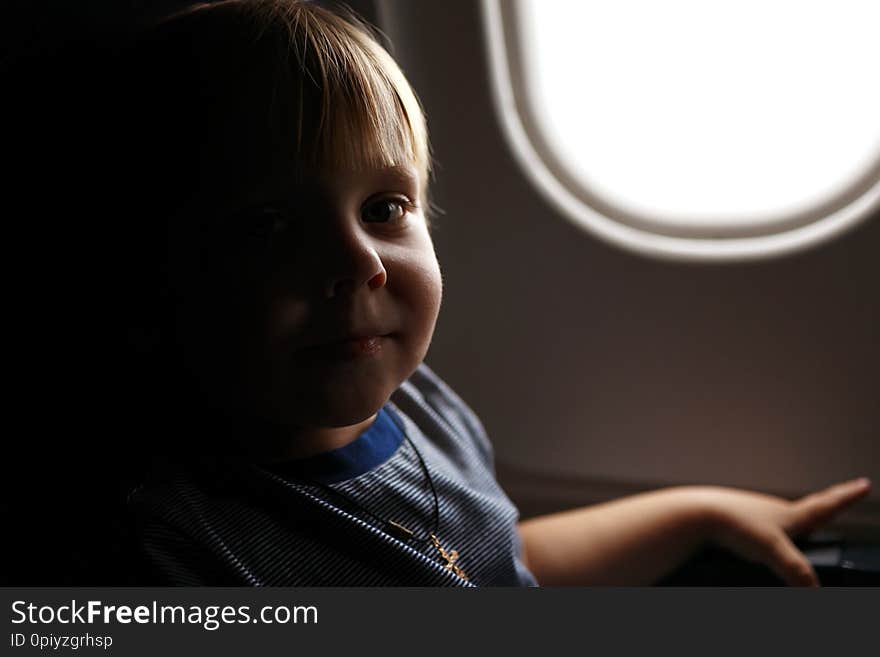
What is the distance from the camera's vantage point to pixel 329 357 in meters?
0.54

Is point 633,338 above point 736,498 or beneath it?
above

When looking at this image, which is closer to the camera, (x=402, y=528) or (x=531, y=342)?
(x=402, y=528)

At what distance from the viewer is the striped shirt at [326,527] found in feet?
1.85

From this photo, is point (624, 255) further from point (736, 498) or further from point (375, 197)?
point (375, 197)

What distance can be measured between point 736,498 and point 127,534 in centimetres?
60

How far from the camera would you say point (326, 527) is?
2.00 feet

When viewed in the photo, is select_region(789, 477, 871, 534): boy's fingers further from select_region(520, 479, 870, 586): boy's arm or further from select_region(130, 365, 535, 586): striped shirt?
select_region(130, 365, 535, 586): striped shirt

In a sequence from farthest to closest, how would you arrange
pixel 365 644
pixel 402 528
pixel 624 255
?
pixel 624 255, pixel 402 528, pixel 365 644

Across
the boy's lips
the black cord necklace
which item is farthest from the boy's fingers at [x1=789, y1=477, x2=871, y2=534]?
the boy's lips

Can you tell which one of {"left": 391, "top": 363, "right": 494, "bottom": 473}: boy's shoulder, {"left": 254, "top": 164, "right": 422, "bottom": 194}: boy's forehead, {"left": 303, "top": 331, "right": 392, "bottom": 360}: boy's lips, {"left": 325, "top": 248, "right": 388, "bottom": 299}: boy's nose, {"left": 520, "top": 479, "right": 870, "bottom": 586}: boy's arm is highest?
{"left": 254, "top": 164, "right": 422, "bottom": 194}: boy's forehead

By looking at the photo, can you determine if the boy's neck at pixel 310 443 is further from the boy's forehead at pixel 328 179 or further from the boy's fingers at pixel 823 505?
the boy's fingers at pixel 823 505

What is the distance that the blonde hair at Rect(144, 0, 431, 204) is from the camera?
513 millimetres

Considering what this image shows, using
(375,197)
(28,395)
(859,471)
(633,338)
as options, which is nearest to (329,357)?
(375,197)

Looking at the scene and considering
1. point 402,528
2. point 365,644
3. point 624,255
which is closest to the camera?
point 365,644
